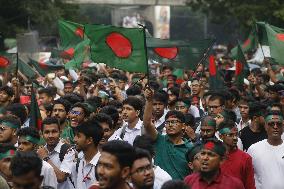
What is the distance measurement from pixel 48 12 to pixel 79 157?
26.6 metres

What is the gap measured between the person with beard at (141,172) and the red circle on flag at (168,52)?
6746 mm

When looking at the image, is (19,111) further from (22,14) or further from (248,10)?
(248,10)

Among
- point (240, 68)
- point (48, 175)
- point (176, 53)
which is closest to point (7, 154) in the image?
point (48, 175)

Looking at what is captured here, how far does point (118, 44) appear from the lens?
11.1m

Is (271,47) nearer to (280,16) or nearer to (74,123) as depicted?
(74,123)

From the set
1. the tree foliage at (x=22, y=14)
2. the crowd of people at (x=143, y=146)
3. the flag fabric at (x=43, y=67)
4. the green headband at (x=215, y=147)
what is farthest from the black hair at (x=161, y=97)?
the tree foliage at (x=22, y=14)

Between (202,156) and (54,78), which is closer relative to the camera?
(202,156)

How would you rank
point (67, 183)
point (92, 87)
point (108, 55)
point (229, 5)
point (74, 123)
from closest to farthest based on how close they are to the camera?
point (67, 183), point (74, 123), point (108, 55), point (92, 87), point (229, 5)

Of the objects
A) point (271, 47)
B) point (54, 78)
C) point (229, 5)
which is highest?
point (271, 47)

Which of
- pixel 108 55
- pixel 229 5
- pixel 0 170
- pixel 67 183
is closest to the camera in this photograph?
pixel 0 170

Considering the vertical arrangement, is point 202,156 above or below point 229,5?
above

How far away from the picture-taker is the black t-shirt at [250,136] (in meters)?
10.5

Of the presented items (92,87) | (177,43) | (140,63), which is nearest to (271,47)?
(177,43)

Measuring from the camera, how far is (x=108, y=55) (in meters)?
11.3
